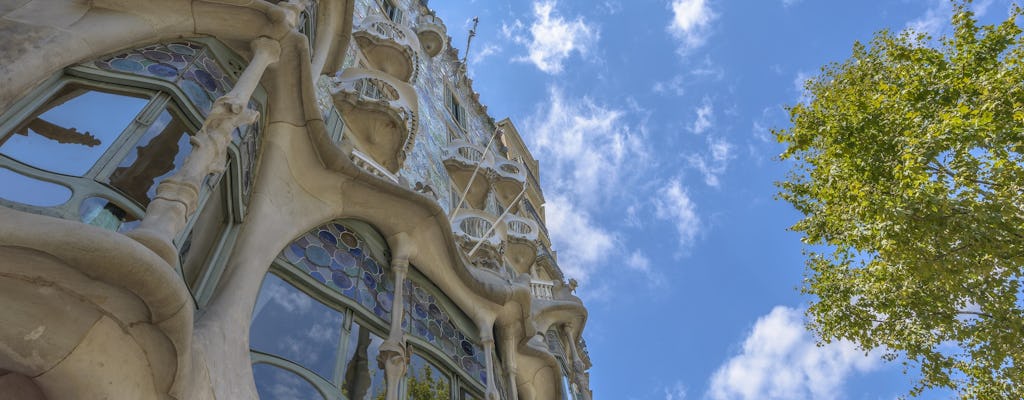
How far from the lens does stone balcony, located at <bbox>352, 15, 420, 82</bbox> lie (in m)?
13.8

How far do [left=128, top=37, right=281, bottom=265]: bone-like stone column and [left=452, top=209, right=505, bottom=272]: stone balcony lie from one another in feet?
20.7

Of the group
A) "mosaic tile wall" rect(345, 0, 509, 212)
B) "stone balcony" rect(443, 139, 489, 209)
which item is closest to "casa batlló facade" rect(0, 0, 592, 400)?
"mosaic tile wall" rect(345, 0, 509, 212)

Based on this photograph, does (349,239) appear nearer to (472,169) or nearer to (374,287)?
(374,287)

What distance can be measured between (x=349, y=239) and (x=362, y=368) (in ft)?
5.42

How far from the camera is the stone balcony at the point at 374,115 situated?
36.4ft

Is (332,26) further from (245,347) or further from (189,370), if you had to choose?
(189,370)

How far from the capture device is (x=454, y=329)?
28.8 ft

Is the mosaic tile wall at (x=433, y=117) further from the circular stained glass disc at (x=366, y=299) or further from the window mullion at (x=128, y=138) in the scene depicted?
the window mullion at (x=128, y=138)

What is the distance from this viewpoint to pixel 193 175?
450 cm

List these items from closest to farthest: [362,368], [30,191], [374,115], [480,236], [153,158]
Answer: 1. [30,191]
2. [153,158]
3. [362,368]
4. [374,115]
5. [480,236]

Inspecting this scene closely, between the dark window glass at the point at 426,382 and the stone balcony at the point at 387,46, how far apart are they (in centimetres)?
766

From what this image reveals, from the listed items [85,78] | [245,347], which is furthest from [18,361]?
[85,78]

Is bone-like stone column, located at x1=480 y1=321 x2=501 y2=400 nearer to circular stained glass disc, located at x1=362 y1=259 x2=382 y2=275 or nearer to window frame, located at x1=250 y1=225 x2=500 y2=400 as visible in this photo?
window frame, located at x1=250 y1=225 x2=500 y2=400

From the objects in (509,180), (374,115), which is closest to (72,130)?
(374,115)
